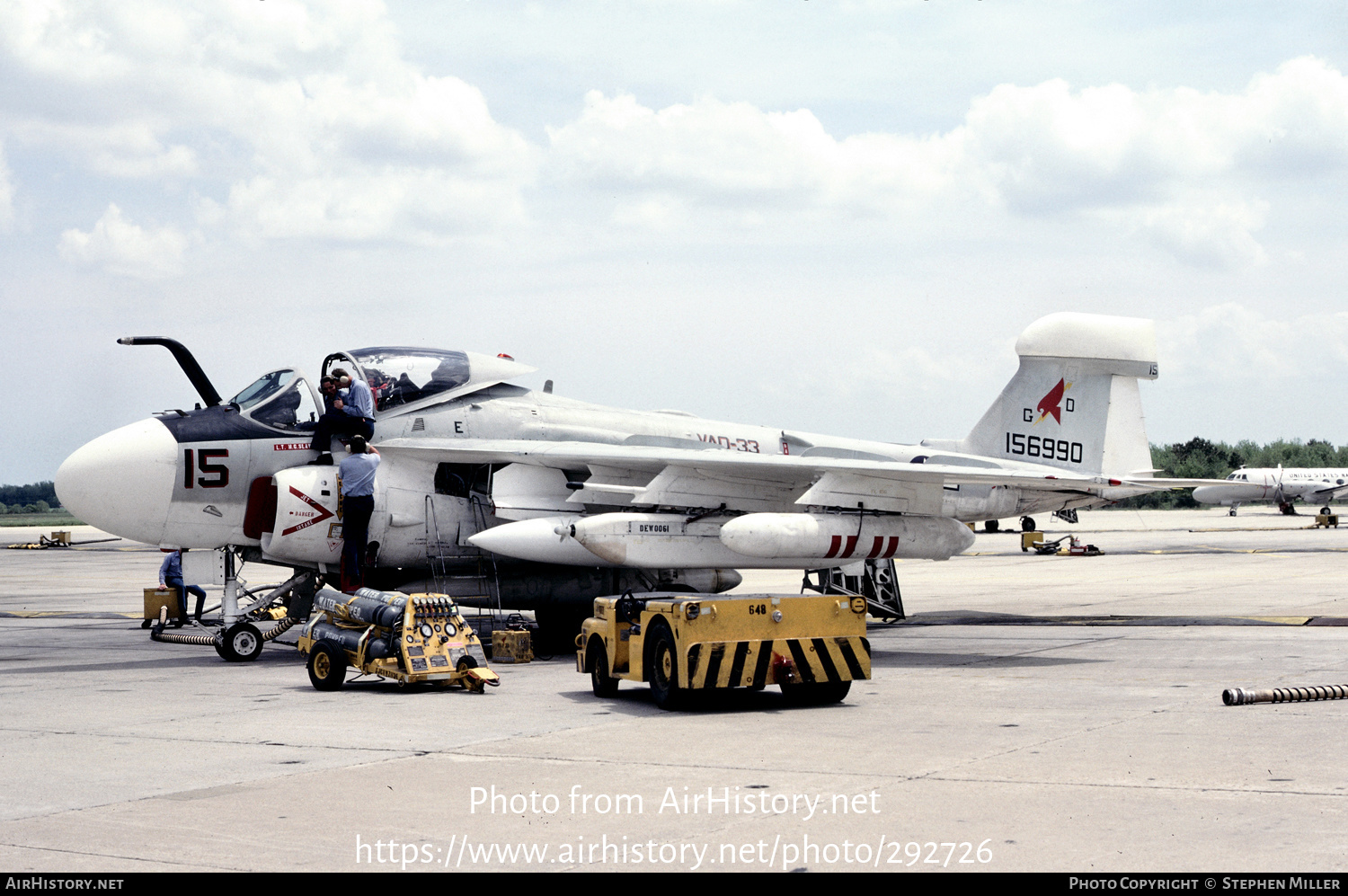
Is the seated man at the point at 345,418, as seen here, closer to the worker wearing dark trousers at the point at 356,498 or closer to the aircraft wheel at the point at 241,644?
the worker wearing dark trousers at the point at 356,498

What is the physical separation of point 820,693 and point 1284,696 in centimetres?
350

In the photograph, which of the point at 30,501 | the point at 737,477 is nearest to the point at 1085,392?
the point at 737,477

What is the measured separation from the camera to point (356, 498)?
1416 centimetres

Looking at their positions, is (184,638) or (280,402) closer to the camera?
(280,402)

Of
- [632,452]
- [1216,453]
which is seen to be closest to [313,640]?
[632,452]

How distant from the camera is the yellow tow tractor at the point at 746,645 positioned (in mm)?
10094

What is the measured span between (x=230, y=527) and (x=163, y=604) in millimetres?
6224

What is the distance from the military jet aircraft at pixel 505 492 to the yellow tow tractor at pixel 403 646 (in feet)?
8.78

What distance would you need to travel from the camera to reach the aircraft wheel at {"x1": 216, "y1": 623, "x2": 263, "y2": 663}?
14617 mm

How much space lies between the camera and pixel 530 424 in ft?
53.4

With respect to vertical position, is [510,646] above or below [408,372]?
below

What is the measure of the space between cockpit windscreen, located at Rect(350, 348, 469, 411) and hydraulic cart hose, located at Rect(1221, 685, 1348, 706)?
963 centimetres

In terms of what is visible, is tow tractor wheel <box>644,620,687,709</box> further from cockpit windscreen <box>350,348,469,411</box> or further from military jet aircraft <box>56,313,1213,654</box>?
cockpit windscreen <box>350,348,469,411</box>

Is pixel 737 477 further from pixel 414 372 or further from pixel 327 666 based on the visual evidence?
pixel 327 666
